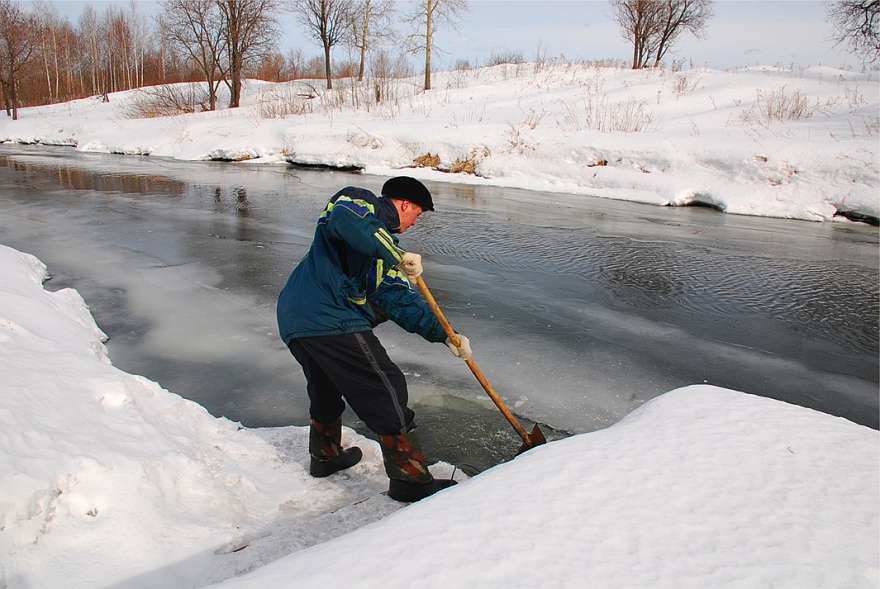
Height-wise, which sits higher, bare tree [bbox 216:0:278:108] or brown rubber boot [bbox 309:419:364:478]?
bare tree [bbox 216:0:278:108]

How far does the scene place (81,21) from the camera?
2044 inches

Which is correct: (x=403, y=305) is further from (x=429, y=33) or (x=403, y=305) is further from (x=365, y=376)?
(x=429, y=33)

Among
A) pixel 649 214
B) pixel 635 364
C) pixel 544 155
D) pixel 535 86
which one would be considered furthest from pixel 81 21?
pixel 635 364

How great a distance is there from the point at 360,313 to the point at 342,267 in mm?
223

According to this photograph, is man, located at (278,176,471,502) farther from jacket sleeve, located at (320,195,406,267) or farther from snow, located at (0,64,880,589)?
snow, located at (0,64,880,589)

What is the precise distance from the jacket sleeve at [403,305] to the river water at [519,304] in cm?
69

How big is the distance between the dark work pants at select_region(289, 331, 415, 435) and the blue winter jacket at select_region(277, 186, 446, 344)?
0.05 metres

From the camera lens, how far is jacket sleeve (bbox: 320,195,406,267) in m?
2.25

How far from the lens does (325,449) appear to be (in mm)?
2664

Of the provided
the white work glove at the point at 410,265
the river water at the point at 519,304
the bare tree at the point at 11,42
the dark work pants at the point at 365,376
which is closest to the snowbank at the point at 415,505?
the dark work pants at the point at 365,376

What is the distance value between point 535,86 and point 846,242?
15571mm

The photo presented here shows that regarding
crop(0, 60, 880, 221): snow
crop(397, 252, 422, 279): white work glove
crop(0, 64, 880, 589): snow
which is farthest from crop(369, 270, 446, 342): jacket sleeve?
crop(0, 60, 880, 221): snow

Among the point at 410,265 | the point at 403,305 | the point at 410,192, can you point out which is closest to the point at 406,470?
the point at 403,305

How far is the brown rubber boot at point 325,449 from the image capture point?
265cm
